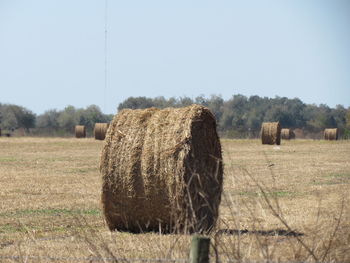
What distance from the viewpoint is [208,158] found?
12273mm

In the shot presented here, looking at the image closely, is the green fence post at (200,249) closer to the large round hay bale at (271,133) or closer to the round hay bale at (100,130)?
the large round hay bale at (271,133)

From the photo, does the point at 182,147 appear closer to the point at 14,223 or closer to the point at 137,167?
the point at 137,167

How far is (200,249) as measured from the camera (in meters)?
5.63

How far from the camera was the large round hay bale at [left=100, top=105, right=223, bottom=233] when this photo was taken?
1112 cm

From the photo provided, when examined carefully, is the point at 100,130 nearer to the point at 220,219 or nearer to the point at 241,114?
the point at 220,219

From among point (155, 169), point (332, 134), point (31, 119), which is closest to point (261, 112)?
point (31, 119)

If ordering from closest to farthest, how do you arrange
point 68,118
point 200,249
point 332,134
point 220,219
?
point 200,249, point 220,219, point 332,134, point 68,118

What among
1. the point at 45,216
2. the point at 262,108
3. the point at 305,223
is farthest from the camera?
the point at 262,108

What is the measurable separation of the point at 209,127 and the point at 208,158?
1.65ft

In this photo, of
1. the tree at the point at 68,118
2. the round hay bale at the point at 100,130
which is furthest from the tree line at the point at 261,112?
the round hay bale at the point at 100,130

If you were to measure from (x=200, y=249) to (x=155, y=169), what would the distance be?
18.6 feet

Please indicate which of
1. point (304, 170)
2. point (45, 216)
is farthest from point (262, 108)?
point (45, 216)

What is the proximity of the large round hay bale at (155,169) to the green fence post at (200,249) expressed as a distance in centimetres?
504

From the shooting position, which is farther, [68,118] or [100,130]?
[68,118]
